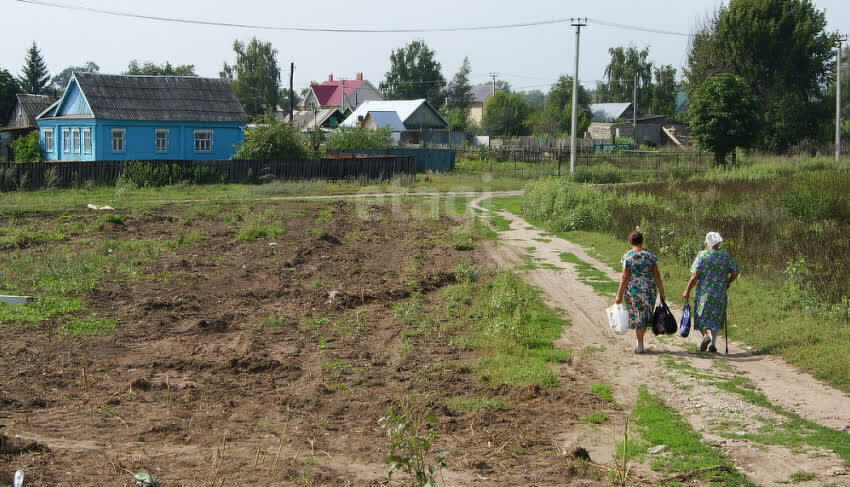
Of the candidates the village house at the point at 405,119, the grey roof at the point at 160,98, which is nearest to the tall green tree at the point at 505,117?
the village house at the point at 405,119

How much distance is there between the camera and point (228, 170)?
38406mm

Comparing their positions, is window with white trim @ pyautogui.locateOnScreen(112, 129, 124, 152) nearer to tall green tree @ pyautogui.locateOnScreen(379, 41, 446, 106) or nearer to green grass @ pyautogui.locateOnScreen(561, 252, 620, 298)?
green grass @ pyautogui.locateOnScreen(561, 252, 620, 298)

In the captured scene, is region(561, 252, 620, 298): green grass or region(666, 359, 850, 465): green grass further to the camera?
region(561, 252, 620, 298): green grass

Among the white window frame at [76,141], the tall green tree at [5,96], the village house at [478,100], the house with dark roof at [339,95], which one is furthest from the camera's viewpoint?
the village house at [478,100]

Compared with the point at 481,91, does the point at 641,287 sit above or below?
below

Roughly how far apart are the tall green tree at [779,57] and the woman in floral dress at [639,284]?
50723 mm

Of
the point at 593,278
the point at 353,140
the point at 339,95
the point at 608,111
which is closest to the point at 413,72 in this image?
the point at 339,95

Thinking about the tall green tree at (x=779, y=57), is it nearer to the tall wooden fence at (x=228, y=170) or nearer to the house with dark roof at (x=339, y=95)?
the tall wooden fence at (x=228, y=170)

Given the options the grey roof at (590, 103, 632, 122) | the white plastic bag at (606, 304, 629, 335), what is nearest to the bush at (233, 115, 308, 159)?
the white plastic bag at (606, 304, 629, 335)

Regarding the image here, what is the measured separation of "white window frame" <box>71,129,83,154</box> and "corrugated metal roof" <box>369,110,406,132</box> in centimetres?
3057

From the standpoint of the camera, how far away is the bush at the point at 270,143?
41.0 metres

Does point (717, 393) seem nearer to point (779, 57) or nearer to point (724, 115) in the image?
point (724, 115)

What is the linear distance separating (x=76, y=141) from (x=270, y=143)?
12.2 meters

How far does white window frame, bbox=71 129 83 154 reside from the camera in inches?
1729
